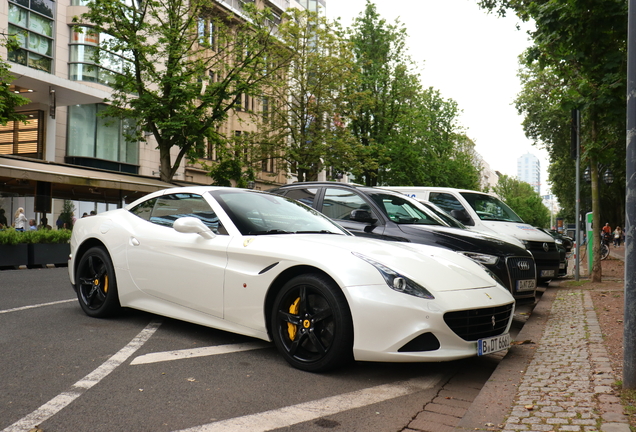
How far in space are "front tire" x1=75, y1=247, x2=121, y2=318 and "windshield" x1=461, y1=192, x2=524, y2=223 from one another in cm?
Result: 740

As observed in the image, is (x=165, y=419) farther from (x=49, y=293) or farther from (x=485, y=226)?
(x=485, y=226)

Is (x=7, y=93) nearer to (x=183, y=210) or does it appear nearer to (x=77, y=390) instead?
(x=183, y=210)

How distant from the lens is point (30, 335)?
5.31 meters

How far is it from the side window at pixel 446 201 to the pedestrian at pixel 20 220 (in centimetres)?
1394

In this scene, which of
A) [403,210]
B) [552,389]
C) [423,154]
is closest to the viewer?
[552,389]

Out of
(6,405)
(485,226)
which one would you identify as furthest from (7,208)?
(6,405)

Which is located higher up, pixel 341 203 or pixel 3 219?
pixel 341 203

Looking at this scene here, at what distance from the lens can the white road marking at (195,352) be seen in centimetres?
455

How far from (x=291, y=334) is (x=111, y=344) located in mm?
1610

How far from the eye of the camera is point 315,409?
3580mm

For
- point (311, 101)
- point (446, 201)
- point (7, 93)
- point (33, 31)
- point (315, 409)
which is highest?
point (33, 31)

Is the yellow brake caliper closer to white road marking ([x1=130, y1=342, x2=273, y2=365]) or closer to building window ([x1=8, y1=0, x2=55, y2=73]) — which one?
white road marking ([x1=130, y1=342, x2=273, y2=365])

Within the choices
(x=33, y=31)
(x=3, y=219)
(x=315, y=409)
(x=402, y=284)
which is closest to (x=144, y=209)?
(x=402, y=284)

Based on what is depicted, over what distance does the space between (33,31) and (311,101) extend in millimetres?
12085
